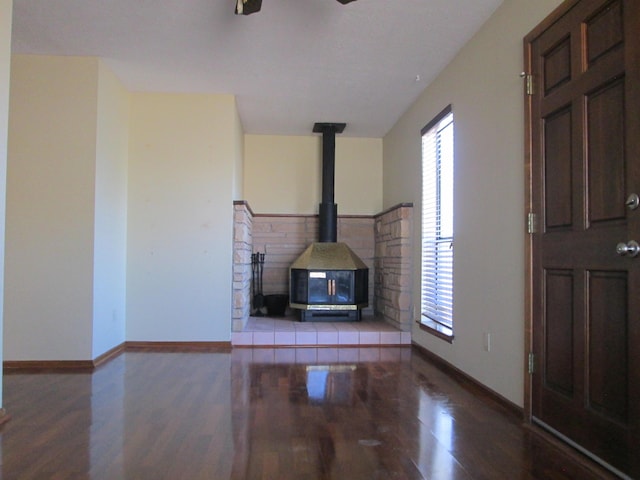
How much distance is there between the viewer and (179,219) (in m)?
4.59

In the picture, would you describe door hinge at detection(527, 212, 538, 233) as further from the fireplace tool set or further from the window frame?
the fireplace tool set

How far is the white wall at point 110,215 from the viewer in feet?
12.6

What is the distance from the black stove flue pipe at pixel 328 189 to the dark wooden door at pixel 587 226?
3360 millimetres

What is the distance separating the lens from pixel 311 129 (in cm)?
584

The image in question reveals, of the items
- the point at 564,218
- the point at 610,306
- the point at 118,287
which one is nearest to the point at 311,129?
the point at 118,287

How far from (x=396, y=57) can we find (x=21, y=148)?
2.89 metres

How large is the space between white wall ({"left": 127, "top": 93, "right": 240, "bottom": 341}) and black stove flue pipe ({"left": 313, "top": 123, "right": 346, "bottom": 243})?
4.65 ft

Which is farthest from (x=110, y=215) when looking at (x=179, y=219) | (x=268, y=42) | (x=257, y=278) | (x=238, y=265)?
(x=257, y=278)

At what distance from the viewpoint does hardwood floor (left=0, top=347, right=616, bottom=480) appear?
6.33 feet

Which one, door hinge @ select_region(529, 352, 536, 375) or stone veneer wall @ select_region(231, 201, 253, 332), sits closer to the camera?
door hinge @ select_region(529, 352, 536, 375)

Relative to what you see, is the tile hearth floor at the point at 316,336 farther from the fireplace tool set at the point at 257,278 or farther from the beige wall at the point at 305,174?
the beige wall at the point at 305,174

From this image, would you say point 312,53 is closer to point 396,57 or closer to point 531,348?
point 396,57

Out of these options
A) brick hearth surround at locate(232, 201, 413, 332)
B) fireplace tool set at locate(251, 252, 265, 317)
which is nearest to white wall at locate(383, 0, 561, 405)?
brick hearth surround at locate(232, 201, 413, 332)

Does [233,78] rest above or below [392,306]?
above
